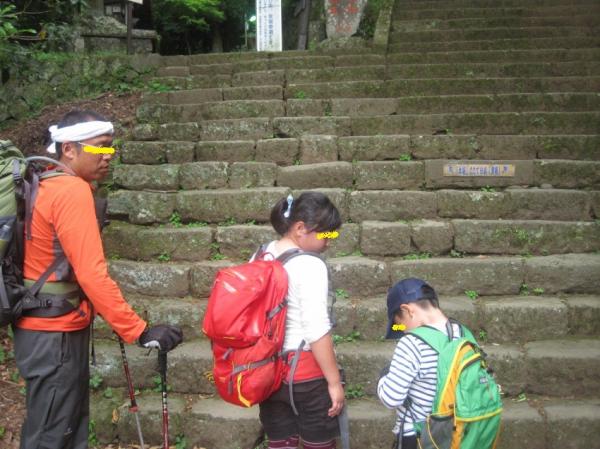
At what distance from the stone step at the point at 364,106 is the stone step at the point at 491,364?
3127 millimetres

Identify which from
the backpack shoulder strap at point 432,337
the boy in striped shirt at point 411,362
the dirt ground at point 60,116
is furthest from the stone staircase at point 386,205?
the backpack shoulder strap at point 432,337

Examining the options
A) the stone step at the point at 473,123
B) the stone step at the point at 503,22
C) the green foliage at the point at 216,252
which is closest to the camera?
the green foliage at the point at 216,252

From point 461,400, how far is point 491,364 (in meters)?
1.63

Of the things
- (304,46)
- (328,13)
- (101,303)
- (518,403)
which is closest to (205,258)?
(101,303)

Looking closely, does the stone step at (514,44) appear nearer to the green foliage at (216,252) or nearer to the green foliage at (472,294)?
the green foliage at (472,294)

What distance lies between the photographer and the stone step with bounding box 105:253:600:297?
3820mm

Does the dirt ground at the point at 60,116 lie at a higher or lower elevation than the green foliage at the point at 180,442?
higher

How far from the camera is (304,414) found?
85.0 inches

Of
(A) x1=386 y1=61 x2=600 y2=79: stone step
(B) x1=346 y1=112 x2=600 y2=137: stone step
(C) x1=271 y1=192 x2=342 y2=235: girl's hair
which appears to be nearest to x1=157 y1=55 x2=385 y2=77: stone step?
(A) x1=386 y1=61 x2=600 y2=79: stone step

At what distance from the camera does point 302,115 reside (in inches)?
235

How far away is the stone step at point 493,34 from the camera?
7559 millimetres

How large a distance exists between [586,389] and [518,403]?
47cm

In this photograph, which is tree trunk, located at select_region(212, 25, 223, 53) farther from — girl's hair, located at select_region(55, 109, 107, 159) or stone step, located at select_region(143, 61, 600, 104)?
girl's hair, located at select_region(55, 109, 107, 159)

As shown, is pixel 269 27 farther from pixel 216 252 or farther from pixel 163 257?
pixel 163 257
